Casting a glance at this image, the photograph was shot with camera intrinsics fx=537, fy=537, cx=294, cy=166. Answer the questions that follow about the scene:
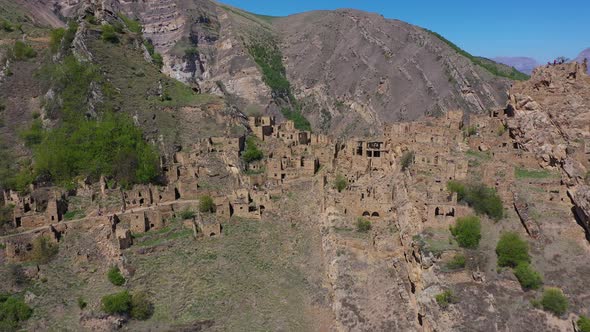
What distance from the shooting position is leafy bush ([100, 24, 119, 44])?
222 feet

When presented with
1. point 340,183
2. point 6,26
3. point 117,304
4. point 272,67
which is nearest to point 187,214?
point 117,304

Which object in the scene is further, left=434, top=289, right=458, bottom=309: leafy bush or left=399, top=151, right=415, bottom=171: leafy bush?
left=399, top=151, right=415, bottom=171: leafy bush

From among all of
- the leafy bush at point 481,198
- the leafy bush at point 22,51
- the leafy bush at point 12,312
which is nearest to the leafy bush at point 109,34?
the leafy bush at point 22,51

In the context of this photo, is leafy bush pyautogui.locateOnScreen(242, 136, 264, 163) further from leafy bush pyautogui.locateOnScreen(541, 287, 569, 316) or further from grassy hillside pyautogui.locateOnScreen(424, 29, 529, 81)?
grassy hillside pyautogui.locateOnScreen(424, 29, 529, 81)

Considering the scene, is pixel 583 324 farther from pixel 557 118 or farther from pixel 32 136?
pixel 32 136

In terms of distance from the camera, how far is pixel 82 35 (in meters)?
65.0

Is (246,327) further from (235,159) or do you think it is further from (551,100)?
(551,100)

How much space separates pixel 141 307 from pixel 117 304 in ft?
5.05

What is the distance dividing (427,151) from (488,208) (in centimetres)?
878

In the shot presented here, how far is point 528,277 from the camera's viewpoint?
1300 inches

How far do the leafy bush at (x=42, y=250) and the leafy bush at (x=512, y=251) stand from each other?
31.0 m

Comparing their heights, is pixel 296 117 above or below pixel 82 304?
above

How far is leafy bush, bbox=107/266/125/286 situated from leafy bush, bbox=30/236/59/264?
15.4ft

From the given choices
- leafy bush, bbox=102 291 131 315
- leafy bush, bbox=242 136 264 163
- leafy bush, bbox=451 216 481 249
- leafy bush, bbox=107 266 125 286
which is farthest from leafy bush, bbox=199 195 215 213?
leafy bush, bbox=451 216 481 249
